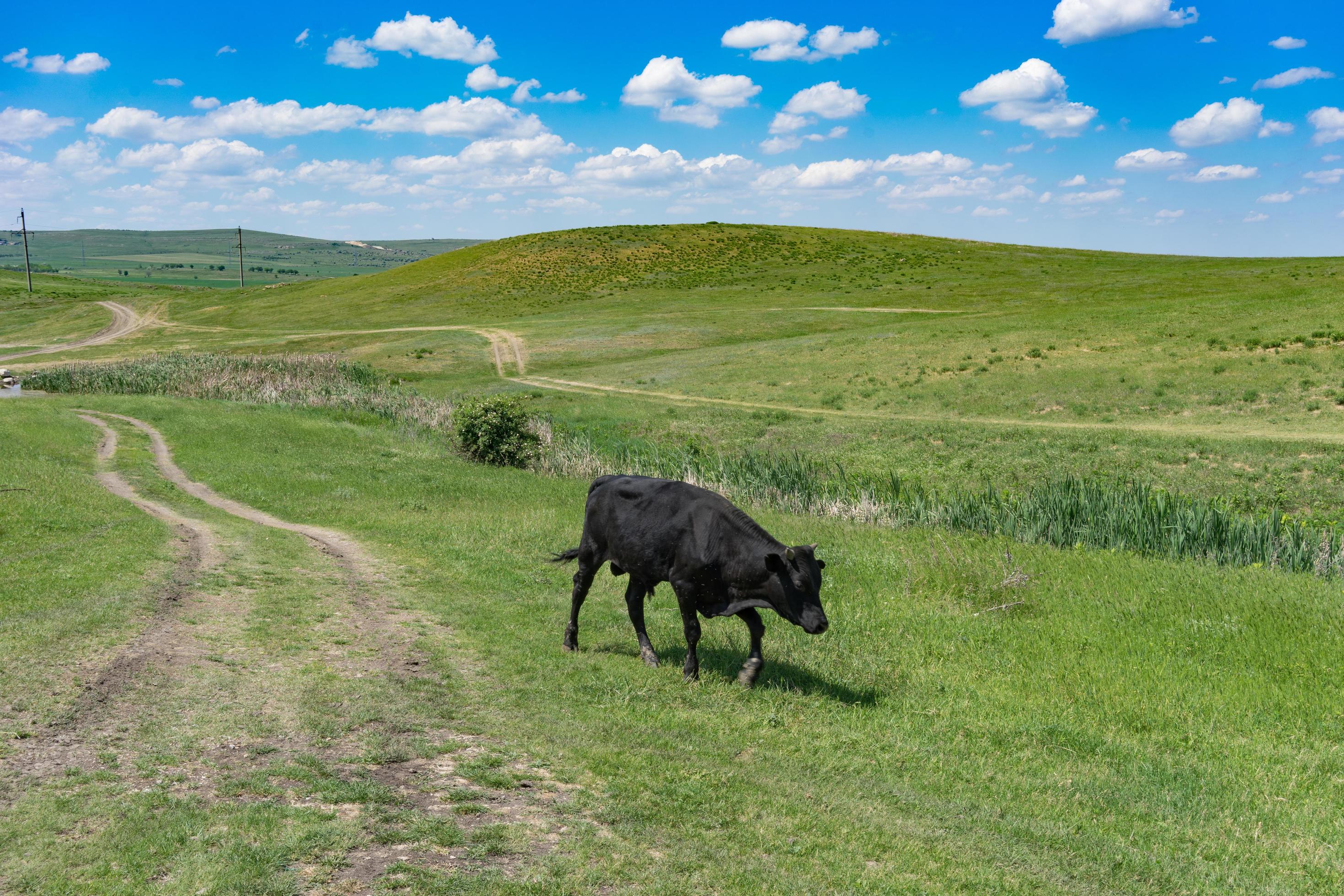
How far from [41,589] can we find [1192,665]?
54.0ft

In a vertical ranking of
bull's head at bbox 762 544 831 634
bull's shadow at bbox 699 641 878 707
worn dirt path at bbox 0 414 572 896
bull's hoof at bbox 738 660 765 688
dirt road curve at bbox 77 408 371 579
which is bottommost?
dirt road curve at bbox 77 408 371 579

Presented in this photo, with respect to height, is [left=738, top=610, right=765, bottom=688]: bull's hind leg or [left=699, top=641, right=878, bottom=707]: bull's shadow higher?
[left=738, top=610, right=765, bottom=688]: bull's hind leg

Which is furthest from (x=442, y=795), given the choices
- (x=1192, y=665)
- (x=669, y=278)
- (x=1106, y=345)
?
(x=669, y=278)

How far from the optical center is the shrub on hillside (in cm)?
3566

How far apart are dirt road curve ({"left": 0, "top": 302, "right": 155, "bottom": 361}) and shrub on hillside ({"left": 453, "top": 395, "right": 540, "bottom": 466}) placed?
54.9 meters

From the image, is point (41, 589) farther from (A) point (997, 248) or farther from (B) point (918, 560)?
(A) point (997, 248)

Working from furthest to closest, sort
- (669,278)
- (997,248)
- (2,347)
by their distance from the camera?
(997,248) < (669,278) < (2,347)

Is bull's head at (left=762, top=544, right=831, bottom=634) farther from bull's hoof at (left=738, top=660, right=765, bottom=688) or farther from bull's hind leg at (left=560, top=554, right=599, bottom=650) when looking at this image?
bull's hind leg at (left=560, top=554, right=599, bottom=650)

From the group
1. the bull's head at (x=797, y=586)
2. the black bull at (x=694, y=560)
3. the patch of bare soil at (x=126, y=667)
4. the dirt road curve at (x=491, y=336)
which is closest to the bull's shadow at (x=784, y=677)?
the black bull at (x=694, y=560)

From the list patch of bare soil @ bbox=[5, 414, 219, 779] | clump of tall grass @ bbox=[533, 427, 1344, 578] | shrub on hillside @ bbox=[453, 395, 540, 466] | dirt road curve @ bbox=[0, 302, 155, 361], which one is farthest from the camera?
dirt road curve @ bbox=[0, 302, 155, 361]

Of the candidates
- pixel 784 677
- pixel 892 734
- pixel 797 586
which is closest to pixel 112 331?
pixel 784 677

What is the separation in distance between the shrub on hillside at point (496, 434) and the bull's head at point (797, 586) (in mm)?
25641

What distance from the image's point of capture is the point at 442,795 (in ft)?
26.1

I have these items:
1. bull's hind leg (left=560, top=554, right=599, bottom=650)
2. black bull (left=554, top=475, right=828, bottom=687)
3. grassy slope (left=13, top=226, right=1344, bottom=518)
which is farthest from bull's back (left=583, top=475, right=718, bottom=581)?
grassy slope (left=13, top=226, right=1344, bottom=518)
